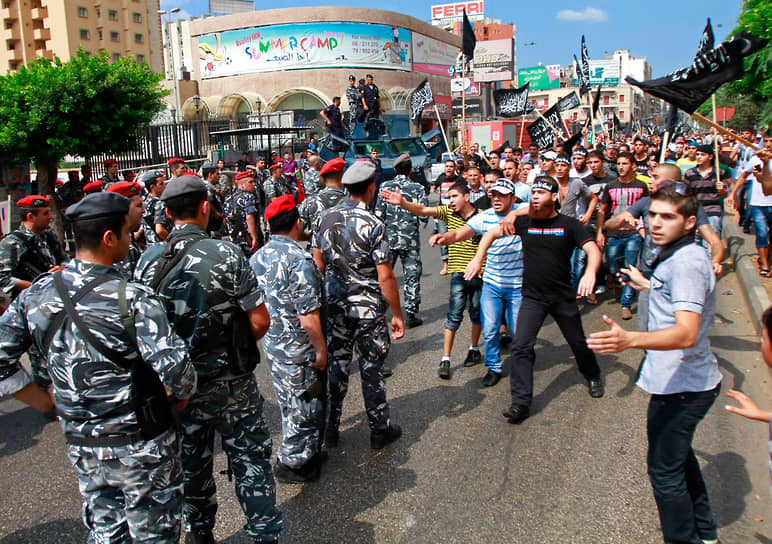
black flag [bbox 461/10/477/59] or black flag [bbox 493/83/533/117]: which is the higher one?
black flag [bbox 461/10/477/59]

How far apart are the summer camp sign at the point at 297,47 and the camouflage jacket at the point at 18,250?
152 feet

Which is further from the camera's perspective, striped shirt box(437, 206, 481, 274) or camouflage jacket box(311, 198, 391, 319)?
striped shirt box(437, 206, 481, 274)

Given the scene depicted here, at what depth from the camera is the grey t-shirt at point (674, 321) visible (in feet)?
8.95

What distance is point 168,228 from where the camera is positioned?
7.41 m

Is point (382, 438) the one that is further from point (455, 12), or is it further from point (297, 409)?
point (455, 12)

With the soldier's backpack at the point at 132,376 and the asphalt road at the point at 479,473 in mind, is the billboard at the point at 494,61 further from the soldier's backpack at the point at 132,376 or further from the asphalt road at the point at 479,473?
the soldier's backpack at the point at 132,376

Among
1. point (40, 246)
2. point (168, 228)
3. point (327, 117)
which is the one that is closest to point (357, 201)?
point (40, 246)

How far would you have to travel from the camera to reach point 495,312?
17.4 feet

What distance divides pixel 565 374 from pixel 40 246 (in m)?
4.86

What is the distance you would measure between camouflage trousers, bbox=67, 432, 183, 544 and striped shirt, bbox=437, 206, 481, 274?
12.3 ft

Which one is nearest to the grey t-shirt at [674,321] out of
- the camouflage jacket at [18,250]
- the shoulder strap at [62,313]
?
the shoulder strap at [62,313]

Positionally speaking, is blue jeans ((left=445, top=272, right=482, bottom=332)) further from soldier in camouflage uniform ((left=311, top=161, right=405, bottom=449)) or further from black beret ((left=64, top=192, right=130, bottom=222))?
black beret ((left=64, top=192, right=130, bottom=222))

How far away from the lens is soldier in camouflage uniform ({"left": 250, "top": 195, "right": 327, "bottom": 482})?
3.51 m

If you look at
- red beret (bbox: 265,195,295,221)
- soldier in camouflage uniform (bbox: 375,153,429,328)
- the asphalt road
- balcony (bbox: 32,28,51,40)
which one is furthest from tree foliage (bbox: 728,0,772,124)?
balcony (bbox: 32,28,51,40)
